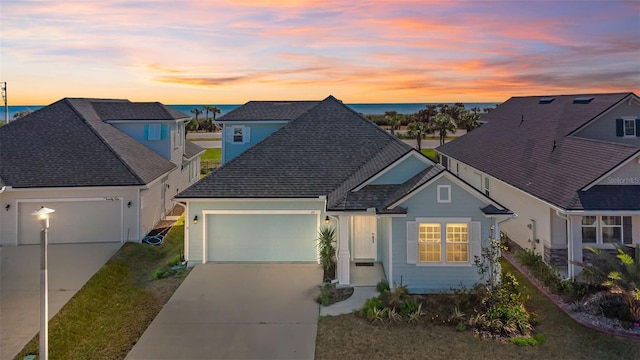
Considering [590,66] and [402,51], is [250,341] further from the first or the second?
[590,66]

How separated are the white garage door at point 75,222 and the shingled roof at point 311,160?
14.9ft

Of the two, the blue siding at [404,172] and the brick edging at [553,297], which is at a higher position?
the blue siding at [404,172]

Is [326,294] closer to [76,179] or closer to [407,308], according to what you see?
[407,308]

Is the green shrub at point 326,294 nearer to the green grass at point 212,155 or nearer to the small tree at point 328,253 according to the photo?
the small tree at point 328,253

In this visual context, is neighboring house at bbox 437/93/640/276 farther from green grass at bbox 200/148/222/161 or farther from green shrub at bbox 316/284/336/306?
green grass at bbox 200/148/222/161

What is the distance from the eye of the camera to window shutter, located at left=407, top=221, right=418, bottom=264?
39.7 feet

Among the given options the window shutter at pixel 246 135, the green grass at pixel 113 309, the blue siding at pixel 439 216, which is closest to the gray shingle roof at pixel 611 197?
the blue siding at pixel 439 216

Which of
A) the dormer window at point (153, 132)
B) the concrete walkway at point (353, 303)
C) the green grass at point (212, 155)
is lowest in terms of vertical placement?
the concrete walkway at point (353, 303)

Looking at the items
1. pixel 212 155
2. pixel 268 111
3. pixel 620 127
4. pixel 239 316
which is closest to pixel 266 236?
pixel 239 316

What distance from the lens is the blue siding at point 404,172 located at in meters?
14.3

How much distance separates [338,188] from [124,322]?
27.5ft

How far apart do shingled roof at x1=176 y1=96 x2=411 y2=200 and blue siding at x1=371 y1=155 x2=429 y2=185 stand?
44 centimetres

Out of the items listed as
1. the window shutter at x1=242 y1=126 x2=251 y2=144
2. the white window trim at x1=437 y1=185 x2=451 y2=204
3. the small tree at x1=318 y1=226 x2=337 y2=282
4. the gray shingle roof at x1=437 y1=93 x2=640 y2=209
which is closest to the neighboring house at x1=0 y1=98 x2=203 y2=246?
the window shutter at x1=242 y1=126 x2=251 y2=144

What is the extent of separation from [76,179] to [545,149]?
20398mm
